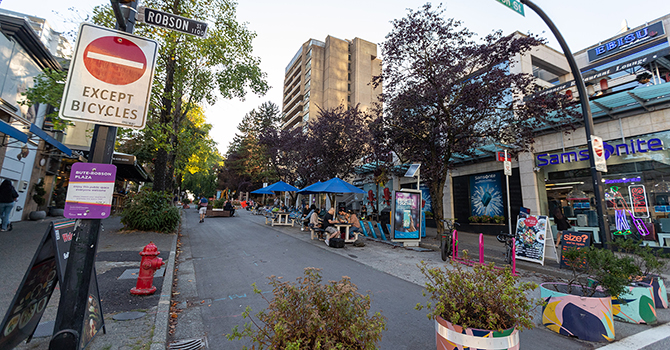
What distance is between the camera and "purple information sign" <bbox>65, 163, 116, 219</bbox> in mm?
2393

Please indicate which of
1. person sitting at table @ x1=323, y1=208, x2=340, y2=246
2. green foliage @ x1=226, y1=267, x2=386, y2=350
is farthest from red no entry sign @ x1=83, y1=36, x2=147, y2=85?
person sitting at table @ x1=323, y1=208, x2=340, y2=246

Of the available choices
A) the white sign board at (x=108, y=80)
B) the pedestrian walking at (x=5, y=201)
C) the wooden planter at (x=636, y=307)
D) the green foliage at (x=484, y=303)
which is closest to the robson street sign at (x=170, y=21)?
the white sign board at (x=108, y=80)

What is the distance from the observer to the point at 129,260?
6.85 meters

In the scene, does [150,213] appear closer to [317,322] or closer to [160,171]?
[160,171]

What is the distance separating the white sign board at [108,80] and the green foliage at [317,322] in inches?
83.2

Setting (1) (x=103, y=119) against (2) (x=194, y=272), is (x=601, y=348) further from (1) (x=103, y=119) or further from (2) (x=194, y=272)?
(2) (x=194, y=272)

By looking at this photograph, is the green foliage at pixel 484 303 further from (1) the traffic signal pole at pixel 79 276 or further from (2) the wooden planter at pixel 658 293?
(2) the wooden planter at pixel 658 293

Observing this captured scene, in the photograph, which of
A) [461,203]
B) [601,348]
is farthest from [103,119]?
[461,203]

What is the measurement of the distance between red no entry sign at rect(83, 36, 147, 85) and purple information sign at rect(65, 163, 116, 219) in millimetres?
836

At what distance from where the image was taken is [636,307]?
416 cm

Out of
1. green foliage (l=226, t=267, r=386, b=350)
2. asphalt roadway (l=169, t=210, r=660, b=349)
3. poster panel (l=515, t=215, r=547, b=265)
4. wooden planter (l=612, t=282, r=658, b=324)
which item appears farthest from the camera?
poster panel (l=515, t=215, r=547, b=265)

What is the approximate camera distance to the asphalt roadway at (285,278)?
3488 mm

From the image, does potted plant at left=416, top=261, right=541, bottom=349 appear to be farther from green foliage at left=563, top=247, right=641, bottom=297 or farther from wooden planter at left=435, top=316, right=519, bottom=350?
green foliage at left=563, top=247, right=641, bottom=297

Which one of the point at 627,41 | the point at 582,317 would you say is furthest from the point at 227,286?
the point at 627,41
